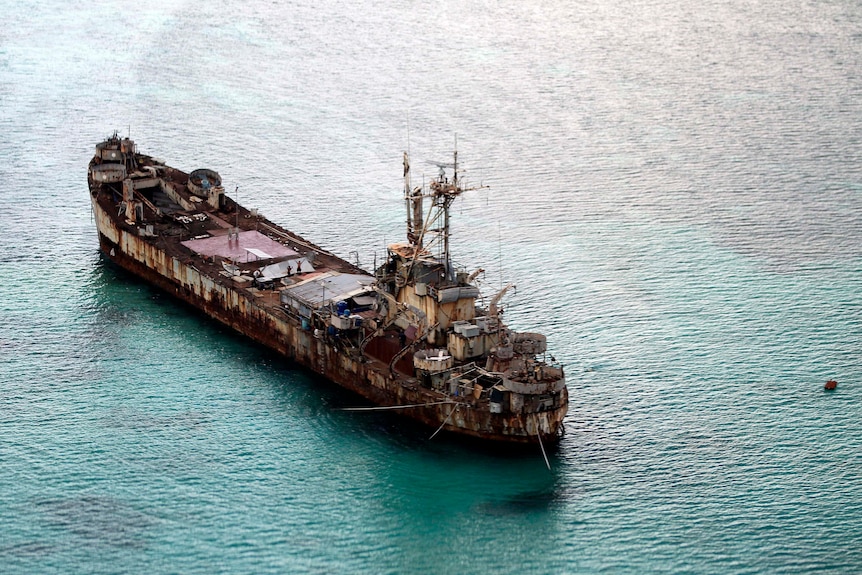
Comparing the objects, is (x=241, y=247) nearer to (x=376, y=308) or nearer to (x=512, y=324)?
(x=376, y=308)

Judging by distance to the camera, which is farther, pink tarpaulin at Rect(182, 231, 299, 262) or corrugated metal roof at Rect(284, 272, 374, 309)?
pink tarpaulin at Rect(182, 231, 299, 262)

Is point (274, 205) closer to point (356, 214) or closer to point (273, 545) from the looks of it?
point (356, 214)

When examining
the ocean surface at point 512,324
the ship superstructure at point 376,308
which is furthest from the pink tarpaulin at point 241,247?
the ocean surface at point 512,324

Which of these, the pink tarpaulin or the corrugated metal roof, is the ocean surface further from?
the pink tarpaulin

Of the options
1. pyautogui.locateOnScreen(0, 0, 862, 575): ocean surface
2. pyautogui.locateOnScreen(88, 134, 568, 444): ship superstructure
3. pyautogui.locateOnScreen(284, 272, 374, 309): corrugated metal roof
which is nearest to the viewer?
pyautogui.locateOnScreen(0, 0, 862, 575): ocean surface

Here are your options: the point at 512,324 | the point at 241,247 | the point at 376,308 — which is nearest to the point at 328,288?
the point at 376,308


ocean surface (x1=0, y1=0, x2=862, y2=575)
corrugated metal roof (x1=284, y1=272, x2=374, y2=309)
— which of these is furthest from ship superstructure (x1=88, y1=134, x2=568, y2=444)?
ocean surface (x1=0, y1=0, x2=862, y2=575)
